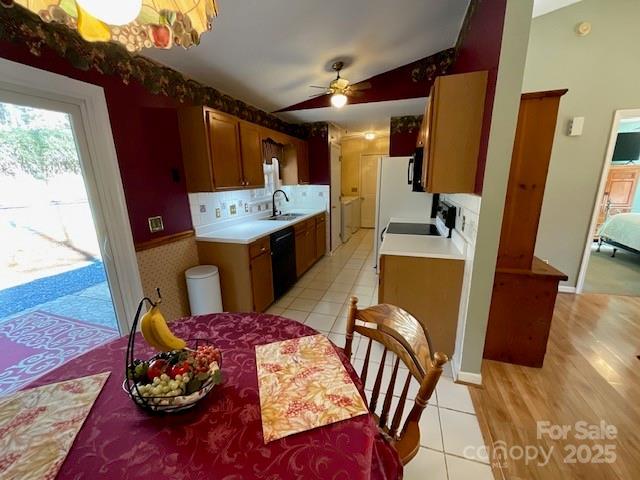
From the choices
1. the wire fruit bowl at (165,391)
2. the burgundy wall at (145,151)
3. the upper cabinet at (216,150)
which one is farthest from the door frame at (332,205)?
the wire fruit bowl at (165,391)

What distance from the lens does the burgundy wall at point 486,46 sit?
1416mm

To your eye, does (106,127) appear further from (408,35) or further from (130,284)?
(408,35)

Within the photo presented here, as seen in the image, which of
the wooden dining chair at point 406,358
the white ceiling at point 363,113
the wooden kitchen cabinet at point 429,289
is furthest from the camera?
the white ceiling at point 363,113

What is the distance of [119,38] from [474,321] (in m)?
2.27

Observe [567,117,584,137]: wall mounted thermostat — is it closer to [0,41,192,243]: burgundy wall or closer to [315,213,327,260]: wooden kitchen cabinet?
[315,213,327,260]: wooden kitchen cabinet

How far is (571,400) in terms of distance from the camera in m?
1.63

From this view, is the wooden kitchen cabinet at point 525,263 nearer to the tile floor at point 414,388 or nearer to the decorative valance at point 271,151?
the tile floor at point 414,388

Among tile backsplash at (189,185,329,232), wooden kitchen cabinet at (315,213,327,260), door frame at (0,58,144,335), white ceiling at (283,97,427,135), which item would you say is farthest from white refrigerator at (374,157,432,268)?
door frame at (0,58,144,335)

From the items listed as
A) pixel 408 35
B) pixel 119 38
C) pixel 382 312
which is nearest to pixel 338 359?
pixel 382 312

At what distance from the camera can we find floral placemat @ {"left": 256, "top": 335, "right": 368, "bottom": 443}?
0.71m

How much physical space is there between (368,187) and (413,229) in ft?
13.4

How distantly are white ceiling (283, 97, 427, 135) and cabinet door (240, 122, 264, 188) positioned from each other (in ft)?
3.49

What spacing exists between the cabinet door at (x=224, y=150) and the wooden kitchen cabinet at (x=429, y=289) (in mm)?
1697

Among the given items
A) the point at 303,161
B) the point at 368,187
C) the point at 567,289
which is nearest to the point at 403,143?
the point at 303,161
